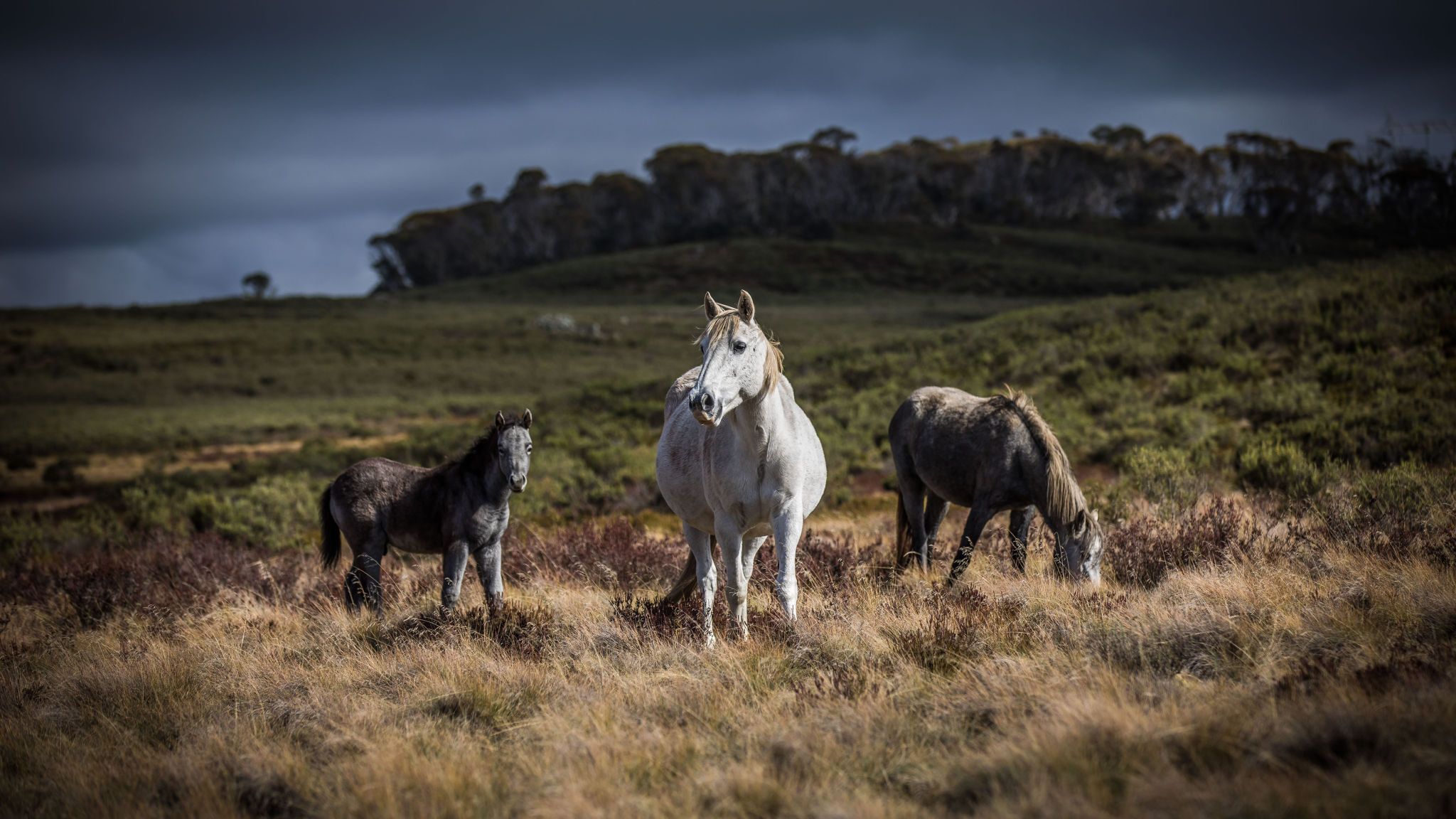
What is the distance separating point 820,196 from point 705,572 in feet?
330

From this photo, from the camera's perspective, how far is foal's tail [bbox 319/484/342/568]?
661 cm

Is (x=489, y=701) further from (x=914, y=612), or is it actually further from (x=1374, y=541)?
(x=1374, y=541)

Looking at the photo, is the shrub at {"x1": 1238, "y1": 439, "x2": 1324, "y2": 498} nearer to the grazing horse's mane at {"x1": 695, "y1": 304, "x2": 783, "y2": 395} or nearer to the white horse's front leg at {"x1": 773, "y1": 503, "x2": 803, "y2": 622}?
the white horse's front leg at {"x1": 773, "y1": 503, "x2": 803, "y2": 622}

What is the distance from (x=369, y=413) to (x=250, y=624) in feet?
92.6

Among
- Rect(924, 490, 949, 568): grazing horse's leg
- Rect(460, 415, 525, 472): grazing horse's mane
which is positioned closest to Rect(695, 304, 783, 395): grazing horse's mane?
Rect(460, 415, 525, 472): grazing horse's mane

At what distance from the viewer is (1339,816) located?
2.51 meters

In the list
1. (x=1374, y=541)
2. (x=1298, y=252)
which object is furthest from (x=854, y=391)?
(x=1298, y=252)

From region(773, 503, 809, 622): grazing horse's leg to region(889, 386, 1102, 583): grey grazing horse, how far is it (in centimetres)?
163

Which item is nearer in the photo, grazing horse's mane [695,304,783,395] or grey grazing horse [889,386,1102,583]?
grazing horse's mane [695,304,783,395]

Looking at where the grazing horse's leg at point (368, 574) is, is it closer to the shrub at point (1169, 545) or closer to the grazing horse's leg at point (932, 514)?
the grazing horse's leg at point (932, 514)

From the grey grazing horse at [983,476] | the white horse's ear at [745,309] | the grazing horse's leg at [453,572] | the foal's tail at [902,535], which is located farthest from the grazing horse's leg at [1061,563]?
the grazing horse's leg at [453,572]

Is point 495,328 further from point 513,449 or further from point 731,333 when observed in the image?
point 731,333

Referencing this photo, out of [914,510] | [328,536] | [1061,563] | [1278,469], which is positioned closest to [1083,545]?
[1061,563]

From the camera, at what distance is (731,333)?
420cm
